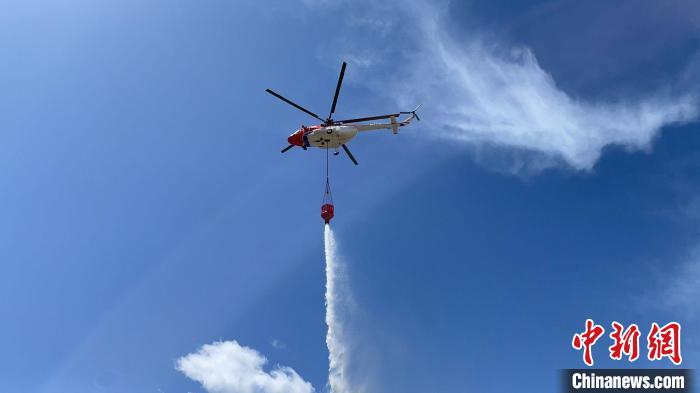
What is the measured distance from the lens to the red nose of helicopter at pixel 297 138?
75938 mm

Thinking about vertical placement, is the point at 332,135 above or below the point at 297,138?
below

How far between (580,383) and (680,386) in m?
10.5

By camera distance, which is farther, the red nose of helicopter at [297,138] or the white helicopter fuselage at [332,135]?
the red nose of helicopter at [297,138]

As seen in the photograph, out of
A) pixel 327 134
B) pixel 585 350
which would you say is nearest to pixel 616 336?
pixel 585 350

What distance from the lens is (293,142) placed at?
76875 millimetres

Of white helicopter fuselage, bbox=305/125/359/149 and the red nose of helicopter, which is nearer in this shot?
white helicopter fuselage, bbox=305/125/359/149

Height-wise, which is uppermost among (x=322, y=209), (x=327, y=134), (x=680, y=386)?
(x=327, y=134)

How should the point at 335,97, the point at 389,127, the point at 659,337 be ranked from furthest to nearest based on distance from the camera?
the point at 389,127
the point at 335,97
the point at 659,337

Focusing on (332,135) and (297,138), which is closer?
(332,135)

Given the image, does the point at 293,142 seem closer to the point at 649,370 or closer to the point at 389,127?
the point at 389,127

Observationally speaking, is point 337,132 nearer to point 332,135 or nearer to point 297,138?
point 332,135

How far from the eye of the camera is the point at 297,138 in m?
76.2

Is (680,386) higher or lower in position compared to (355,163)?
lower

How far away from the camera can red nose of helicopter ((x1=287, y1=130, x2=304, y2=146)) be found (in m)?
75.9
